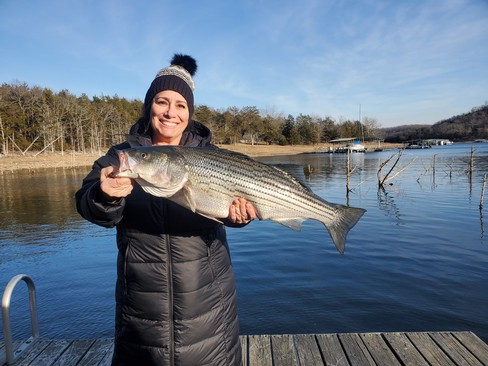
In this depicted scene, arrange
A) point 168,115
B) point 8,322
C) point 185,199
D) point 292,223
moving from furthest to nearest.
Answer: point 8,322 → point 292,223 → point 168,115 → point 185,199

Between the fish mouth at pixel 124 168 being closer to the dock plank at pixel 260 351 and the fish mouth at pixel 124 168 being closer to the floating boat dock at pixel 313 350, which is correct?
the floating boat dock at pixel 313 350

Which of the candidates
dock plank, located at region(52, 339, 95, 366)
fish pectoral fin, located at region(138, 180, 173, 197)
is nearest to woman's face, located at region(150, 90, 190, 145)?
fish pectoral fin, located at region(138, 180, 173, 197)

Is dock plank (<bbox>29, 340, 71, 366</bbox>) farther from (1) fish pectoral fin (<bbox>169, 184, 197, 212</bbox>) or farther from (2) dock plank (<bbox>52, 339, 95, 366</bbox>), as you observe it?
(1) fish pectoral fin (<bbox>169, 184, 197, 212</bbox>)

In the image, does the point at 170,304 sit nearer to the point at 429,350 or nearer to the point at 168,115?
the point at 168,115

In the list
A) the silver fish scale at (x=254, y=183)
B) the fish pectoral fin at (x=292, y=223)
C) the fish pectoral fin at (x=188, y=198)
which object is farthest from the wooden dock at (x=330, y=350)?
the fish pectoral fin at (x=188, y=198)

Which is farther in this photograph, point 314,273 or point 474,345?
point 314,273

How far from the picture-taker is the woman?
2.92 m

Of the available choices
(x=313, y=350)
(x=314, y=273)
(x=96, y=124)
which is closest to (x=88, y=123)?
(x=96, y=124)

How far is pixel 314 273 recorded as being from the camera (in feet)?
39.4

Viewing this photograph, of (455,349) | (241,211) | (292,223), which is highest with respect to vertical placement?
(241,211)

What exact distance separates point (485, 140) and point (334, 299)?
7536 inches

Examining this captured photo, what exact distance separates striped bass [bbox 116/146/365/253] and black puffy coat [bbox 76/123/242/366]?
0.22 metres

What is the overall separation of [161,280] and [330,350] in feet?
13.3

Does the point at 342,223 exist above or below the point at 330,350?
above
